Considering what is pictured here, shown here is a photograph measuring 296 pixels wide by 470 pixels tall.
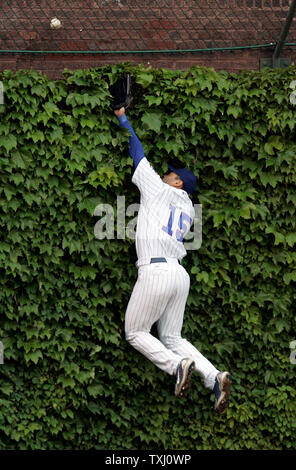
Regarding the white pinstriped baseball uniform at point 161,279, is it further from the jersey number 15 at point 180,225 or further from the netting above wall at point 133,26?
the netting above wall at point 133,26

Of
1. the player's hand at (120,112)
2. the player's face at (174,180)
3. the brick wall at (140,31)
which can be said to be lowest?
the player's face at (174,180)

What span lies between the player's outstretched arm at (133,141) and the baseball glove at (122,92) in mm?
55

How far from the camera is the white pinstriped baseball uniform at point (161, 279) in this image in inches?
214

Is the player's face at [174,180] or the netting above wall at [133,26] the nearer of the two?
the player's face at [174,180]

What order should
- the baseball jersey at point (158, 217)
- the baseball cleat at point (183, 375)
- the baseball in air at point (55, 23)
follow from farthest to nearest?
the baseball in air at point (55, 23) → the baseball jersey at point (158, 217) → the baseball cleat at point (183, 375)

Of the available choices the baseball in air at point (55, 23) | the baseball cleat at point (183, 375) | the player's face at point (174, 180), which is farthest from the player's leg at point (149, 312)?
the baseball in air at point (55, 23)

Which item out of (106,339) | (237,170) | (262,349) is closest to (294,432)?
(262,349)

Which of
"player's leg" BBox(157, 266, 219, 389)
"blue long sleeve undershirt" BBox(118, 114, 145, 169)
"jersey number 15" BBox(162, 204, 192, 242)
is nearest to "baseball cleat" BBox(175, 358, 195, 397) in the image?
"player's leg" BBox(157, 266, 219, 389)

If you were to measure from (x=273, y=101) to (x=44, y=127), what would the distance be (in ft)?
6.12

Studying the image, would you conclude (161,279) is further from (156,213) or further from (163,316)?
(156,213)

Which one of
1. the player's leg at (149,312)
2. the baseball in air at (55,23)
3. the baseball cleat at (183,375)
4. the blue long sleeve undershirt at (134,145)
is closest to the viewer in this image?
the baseball cleat at (183,375)

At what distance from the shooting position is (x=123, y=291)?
591 cm

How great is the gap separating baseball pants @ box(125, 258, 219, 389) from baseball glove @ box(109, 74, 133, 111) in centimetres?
128

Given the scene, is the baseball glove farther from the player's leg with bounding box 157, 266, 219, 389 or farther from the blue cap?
the player's leg with bounding box 157, 266, 219, 389
